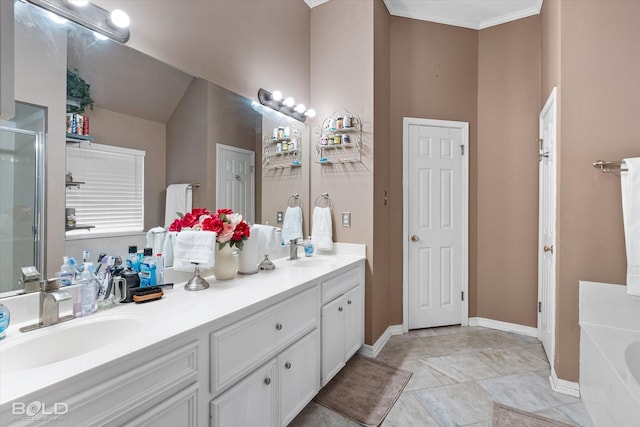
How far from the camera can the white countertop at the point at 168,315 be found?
79 cm

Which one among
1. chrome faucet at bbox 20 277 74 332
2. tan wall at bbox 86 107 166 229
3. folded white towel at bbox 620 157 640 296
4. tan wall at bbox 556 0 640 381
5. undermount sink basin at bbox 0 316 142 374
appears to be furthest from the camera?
tan wall at bbox 556 0 640 381

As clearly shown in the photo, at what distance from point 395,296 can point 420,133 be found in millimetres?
1564

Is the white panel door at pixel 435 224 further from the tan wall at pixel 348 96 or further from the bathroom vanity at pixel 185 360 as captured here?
the bathroom vanity at pixel 185 360

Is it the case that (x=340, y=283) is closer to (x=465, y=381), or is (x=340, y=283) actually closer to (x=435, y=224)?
(x=465, y=381)

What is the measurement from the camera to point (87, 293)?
121 cm

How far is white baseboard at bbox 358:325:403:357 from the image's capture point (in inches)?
101

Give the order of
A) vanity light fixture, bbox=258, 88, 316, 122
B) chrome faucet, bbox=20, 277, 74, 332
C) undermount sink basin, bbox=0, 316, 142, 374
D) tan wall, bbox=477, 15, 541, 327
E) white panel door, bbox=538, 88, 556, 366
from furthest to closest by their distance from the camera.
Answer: tan wall, bbox=477, 15, 541, 327 → vanity light fixture, bbox=258, 88, 316, 122 → white panel door, bbox=538, 88, 556, 366 → chrome faucet, bbox=20, 277, 74, 332 → undermount sink basin, bbox=0, 316, 142, 374

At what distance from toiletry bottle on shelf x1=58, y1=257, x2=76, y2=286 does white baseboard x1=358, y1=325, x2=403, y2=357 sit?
208 centimetres

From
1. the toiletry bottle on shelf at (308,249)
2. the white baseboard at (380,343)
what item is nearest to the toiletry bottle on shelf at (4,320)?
the toiletry bottle on shelf at (308,249)

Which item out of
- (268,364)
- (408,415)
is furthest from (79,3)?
(408,415)

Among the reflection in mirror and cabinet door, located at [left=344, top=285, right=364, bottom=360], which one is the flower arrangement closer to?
the reflection in mirror

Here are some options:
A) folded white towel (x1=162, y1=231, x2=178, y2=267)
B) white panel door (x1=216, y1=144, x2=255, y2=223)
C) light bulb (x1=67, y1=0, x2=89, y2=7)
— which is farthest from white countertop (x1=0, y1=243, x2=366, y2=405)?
light bulb (x1=67, y1=0, x2=89, y2=7)

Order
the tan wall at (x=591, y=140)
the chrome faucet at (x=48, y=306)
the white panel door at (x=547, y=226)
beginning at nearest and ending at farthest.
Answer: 1. the chrome faucet at (x=48, y=306)
2. the tan wall at (x=591, y=140)
3. the white panel door at (x=547, y=226)

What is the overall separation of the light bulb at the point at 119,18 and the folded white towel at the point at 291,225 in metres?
1.58
